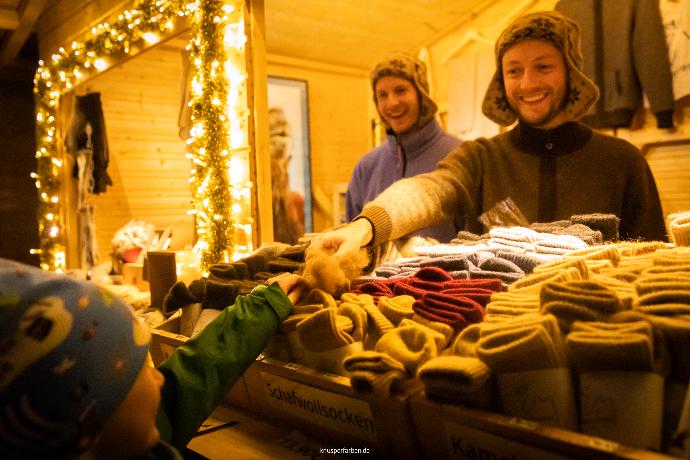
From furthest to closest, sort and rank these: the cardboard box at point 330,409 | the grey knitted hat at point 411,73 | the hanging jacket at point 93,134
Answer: the hanging jacket at point 93,134
the grey knitted hat at point 411,73
the cardboard box at point 330,409

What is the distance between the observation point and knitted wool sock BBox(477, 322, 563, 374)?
0.64 meters

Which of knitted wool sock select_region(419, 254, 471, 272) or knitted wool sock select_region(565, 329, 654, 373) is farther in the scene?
knitted wool sock select_region(419, 254, 471, 272)

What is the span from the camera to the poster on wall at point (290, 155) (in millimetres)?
5047

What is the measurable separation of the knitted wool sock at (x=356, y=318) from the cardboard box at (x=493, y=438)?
21 cm

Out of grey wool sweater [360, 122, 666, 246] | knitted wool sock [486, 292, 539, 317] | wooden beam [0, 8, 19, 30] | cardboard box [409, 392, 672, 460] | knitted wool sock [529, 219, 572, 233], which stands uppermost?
wooden beam [0, 8, 19, 30]

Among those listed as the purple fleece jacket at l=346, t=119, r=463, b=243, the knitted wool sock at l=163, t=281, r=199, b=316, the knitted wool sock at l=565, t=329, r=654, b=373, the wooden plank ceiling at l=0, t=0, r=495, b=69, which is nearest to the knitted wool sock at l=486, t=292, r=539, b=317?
the knitted wool sock at l=565, t=329, r=654, b=373

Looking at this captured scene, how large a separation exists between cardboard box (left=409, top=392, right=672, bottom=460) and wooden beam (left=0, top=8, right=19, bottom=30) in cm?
552

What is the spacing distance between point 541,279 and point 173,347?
2.93 feet

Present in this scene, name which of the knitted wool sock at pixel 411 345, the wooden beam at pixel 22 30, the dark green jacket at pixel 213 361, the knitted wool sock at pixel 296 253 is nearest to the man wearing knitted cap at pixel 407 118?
the knitted wool sock at pixel 296 253

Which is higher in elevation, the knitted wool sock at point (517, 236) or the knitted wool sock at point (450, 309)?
the knitted wool sock at point (517, 236)

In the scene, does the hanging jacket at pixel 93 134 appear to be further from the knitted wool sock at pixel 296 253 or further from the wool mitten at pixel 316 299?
the wool mitten at pixel 316 299

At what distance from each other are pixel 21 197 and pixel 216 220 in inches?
182

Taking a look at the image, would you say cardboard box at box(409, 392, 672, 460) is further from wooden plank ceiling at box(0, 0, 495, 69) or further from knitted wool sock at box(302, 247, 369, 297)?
wooden plank ceiling at box(0, 0, 495, 69)

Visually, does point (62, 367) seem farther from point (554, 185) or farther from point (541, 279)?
point (554, 185)
